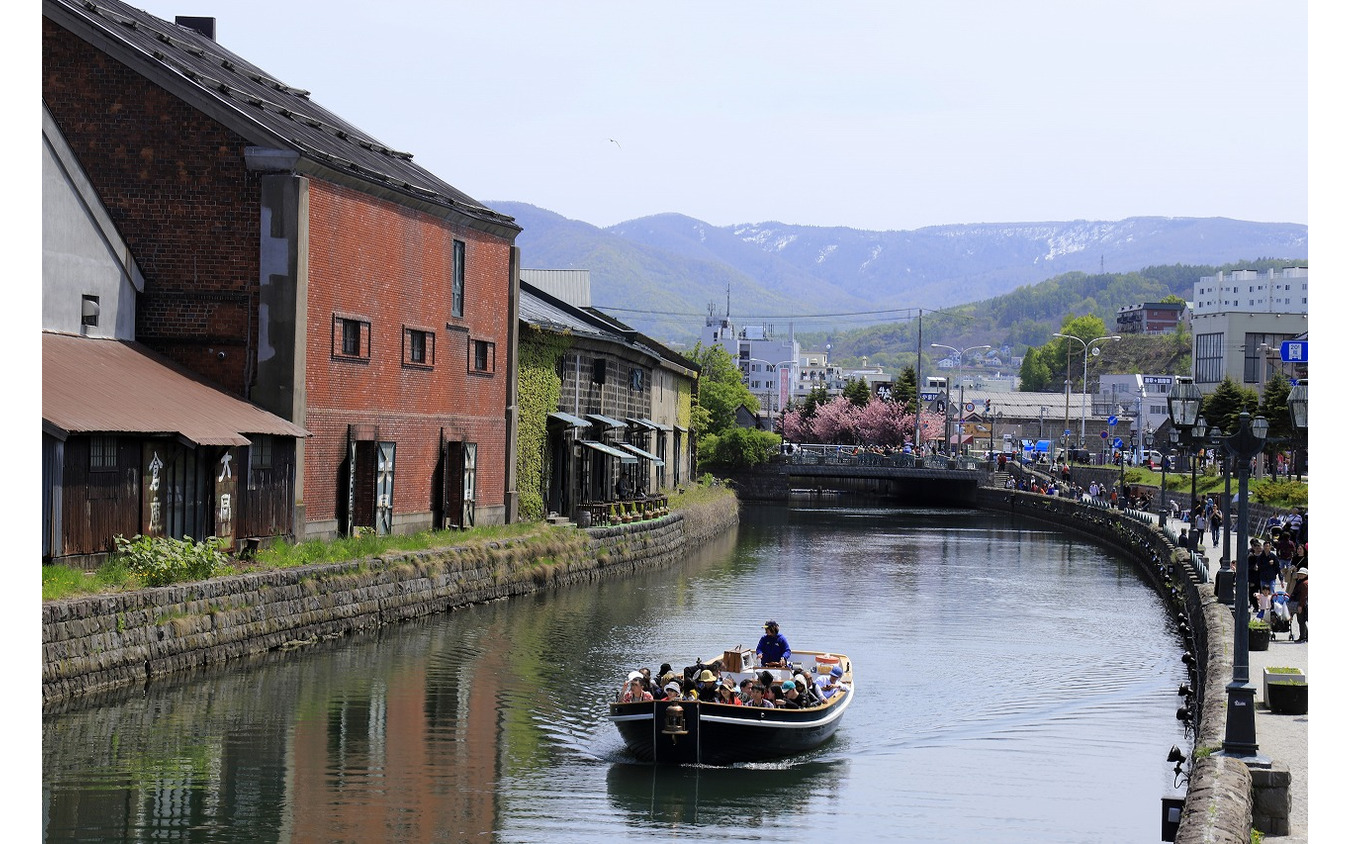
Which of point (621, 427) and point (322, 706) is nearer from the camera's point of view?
point (322, 706)

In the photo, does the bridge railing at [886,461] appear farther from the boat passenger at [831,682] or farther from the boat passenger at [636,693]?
the boat passenger at [636,693]

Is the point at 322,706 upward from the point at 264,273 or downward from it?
downward

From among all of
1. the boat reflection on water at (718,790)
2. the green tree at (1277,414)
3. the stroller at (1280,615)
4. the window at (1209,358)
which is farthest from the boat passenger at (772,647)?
the window at (1209,358)

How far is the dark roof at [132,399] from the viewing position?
30.8 meters

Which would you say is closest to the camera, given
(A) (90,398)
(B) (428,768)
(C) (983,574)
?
(B) (428,768)

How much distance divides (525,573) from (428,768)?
22886mm

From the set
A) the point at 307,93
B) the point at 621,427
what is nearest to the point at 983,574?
the point at 621,427

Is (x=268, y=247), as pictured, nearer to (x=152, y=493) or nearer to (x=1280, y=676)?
Answer: (x=152, y=493)

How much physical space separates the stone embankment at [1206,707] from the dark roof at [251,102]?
2381 centimetres

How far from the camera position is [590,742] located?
2803cm

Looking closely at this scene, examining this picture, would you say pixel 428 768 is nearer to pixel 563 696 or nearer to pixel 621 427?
pixel 563 696

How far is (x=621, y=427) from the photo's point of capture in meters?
66.7

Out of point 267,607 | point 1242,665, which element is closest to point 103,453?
point 267,607

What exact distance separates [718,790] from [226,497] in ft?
53.5
